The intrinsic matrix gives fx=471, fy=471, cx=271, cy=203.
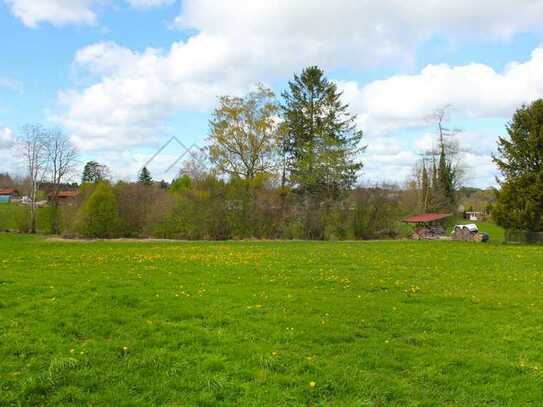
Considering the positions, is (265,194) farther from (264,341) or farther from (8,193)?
(8,193)

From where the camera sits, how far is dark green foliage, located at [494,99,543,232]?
1136 inches

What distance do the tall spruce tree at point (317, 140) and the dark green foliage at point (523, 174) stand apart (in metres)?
10.6

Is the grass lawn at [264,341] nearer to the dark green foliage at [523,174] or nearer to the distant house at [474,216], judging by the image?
the dark green foliage at [523,174]

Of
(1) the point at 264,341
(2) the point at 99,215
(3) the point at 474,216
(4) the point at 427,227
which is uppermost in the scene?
(3) the point at 474,216

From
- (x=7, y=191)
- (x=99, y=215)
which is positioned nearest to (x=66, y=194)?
(x=99, y=215)

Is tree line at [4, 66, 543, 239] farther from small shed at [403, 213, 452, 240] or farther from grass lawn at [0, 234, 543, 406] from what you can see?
grass lawn at [0, 234, 543, 406]

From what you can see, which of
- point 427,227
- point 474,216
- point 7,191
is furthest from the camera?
point 7,191

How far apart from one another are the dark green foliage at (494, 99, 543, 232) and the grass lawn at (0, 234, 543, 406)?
20.0 metres

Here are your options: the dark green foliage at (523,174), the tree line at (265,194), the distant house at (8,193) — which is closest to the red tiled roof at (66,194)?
the tree line at (265,194)

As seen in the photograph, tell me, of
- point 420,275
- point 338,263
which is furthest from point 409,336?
point 338,263

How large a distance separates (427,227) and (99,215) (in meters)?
23.2

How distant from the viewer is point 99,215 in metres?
29.8

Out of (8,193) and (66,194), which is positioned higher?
(8,193)

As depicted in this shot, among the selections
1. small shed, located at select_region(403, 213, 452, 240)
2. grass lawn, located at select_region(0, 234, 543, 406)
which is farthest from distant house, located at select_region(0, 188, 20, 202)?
grass lawn, located at select_region(0, 234, 543, 406)
